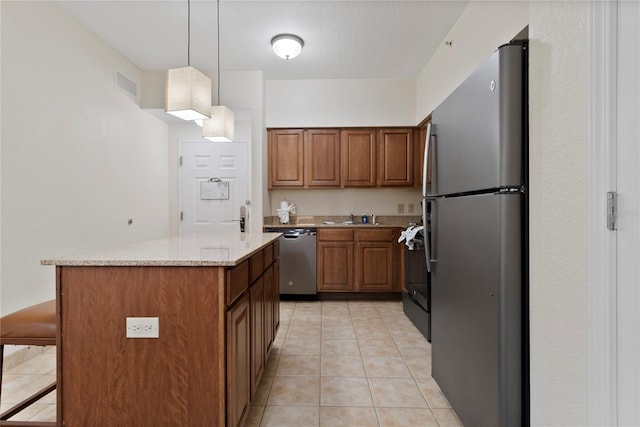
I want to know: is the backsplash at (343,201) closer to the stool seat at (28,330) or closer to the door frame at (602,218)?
the stool seat at (28,330)

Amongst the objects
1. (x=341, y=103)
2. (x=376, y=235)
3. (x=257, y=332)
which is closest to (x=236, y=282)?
(x=257, y=332)

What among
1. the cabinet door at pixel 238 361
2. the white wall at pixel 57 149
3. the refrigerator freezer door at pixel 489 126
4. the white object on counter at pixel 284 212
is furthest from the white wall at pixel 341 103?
the cabinet door at pixel 238 361

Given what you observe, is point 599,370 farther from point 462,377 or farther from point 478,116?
point 478,116

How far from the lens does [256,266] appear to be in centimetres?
176

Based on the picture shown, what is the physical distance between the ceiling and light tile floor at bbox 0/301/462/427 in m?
2.90

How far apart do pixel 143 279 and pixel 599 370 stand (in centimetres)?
152

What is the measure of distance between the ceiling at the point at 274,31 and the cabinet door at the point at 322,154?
801 mm

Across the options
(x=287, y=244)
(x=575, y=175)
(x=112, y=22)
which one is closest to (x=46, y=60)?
(x=112, y=22)

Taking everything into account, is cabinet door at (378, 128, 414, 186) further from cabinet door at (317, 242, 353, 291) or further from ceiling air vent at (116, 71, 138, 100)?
ceiling air vent at (116, 71, 138, 100)

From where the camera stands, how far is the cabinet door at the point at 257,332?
166 centimetres

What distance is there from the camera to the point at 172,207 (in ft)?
14.4

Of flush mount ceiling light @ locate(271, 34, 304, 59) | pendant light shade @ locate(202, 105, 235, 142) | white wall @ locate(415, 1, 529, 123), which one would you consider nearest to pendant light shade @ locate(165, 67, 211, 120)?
pendant light shade @ locate(202, 105, 235, 142)

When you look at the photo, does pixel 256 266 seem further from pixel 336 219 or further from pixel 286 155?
pixel 336 219

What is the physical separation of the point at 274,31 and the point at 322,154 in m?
1.63
